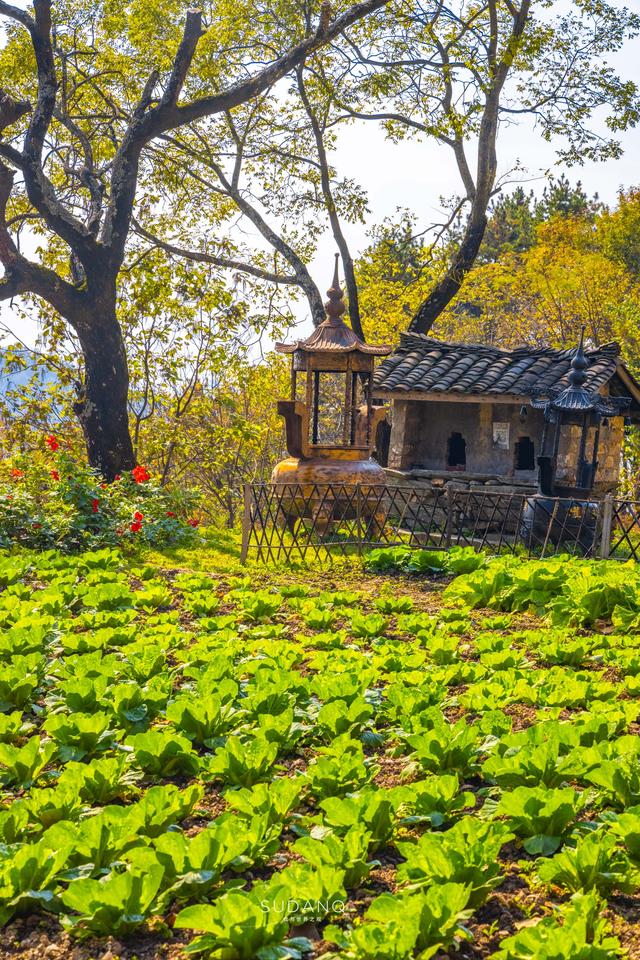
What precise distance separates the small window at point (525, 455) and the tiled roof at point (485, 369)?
4.50 feet

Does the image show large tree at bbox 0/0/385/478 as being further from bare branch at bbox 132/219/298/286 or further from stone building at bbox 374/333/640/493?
stone building at bbox 374/333/640/493

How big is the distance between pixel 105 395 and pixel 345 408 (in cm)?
384

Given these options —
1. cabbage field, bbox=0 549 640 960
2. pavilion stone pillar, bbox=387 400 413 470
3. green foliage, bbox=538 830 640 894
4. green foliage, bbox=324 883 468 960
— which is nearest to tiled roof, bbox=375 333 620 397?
pavilion stone pillar, bbox=387 400 413 470

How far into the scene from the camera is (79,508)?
12078 millimetres

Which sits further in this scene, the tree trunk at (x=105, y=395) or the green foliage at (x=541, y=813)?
the tree trunk at (x=105, y=395)

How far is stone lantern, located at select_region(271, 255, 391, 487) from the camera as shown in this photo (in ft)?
46.5

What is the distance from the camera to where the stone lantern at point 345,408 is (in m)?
14.2

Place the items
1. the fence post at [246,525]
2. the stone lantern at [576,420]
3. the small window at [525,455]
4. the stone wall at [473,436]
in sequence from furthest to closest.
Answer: the small window at [525,455] < the stone wall at [473,436] < the stone lantern at [576,420] < the fence post at [246,525]

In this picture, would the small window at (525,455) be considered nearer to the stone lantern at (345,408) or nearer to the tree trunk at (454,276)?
the stone lantern at (345,408)

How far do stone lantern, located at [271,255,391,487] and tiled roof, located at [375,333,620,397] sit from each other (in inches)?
104

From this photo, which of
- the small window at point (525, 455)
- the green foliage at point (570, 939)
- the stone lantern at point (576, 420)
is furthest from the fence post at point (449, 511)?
the green foliage at point (570, 939)

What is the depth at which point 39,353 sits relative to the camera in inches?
674

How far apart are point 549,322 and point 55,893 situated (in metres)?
24.7

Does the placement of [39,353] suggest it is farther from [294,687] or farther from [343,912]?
[343,912]
